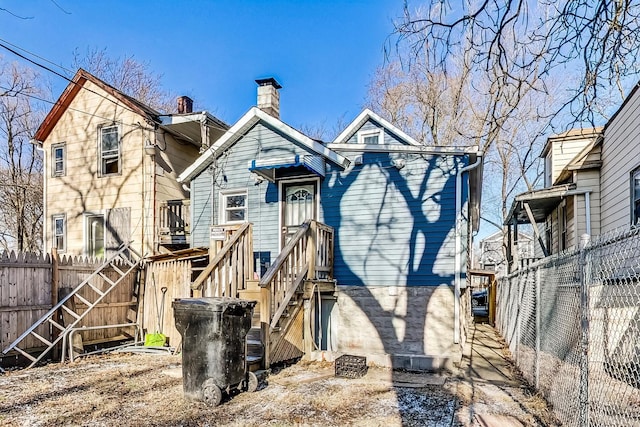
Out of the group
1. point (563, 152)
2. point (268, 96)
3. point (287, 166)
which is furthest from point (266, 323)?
point (563, 152)

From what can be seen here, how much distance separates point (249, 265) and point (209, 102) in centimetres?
1816

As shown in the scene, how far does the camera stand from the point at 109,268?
910 cm

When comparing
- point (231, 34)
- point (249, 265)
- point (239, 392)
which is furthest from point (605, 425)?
point (231, 34)

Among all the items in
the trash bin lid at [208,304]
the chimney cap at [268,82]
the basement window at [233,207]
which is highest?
the chimney cap at [268,82]

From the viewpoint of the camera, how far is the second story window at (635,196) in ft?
24.5

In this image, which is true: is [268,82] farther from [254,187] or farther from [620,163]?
[620,163]

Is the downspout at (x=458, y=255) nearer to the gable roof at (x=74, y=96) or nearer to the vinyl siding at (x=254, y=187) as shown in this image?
the vinyl siding at (x=254, y=187)

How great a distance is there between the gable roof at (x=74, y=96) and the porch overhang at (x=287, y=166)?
14.2 feet

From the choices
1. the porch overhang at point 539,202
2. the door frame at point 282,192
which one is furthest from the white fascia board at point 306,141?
the porch overhang at point 539,202

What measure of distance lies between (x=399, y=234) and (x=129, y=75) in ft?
57.4

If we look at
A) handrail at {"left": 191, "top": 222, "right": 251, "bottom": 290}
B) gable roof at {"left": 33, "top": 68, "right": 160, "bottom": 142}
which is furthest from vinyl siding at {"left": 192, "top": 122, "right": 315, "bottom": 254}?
gable roof at {"left": 33, "top": 68, "right": 160, "bottom": 142}

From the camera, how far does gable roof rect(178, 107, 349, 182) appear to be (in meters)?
8.94

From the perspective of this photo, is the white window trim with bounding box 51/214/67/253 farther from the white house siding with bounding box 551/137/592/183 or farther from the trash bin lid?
the white house siding with bounding box 551/137/592/183

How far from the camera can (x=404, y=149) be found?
27.9 feet
